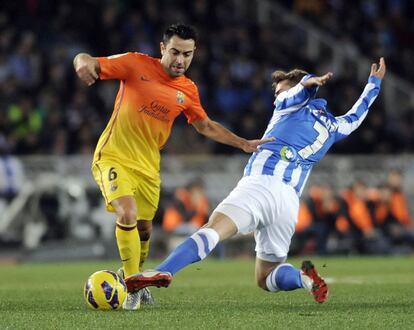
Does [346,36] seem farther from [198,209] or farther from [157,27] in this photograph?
[198,209]

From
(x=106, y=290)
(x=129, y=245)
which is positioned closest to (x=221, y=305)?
(x=129, y=245)

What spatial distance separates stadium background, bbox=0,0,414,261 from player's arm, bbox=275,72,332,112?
992 cm

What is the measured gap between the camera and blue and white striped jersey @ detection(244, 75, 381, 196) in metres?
8.35

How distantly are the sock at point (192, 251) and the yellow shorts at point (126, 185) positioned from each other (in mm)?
856

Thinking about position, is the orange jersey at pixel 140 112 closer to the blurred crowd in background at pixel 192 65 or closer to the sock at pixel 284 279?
the sock at pixel 284 279

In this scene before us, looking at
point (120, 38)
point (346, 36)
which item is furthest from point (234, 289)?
point (346, 36)

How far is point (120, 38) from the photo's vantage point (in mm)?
20969

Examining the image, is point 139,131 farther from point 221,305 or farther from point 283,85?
point 221,305

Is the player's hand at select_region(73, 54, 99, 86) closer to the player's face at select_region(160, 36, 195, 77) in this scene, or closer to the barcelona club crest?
the player's face at select_region(160, 36, 195, 77)

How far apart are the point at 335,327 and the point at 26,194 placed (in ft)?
41.1

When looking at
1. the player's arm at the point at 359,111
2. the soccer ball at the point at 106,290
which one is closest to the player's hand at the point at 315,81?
the player's arm at the point at 359,111

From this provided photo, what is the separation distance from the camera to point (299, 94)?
831 centimetres

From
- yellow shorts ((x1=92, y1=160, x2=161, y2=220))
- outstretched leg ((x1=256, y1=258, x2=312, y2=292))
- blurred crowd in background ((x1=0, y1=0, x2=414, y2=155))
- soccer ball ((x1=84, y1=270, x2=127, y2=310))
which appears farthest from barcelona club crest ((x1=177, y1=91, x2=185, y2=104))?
blurred crowd in background ((x1=0, y1=0, x2=414, y2=155))

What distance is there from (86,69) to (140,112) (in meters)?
0.90
